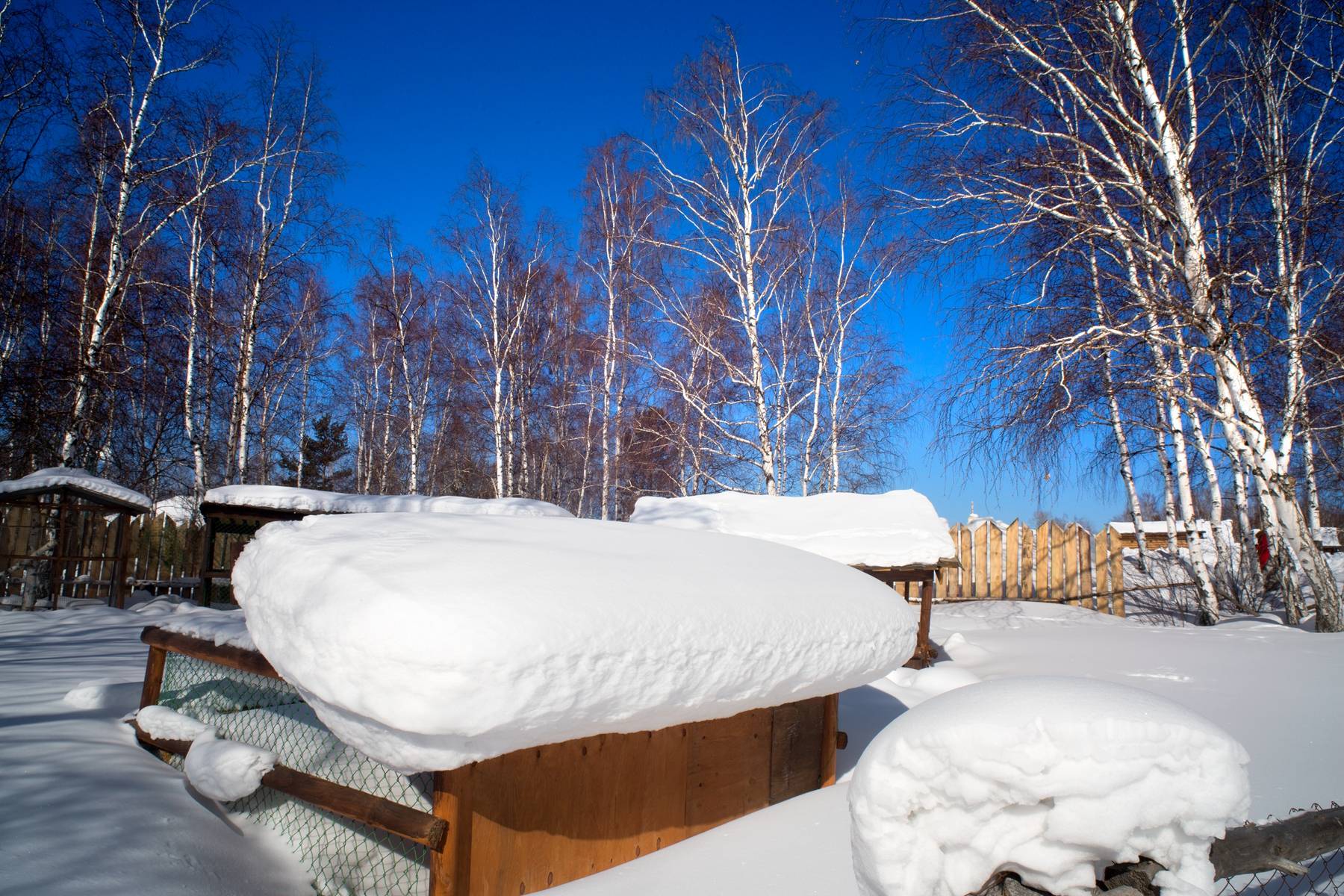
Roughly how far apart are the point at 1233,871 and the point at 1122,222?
7.81 metres

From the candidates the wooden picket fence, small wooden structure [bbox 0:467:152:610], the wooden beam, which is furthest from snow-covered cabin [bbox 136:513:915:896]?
the wooden picket fence

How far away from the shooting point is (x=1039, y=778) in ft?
4.59

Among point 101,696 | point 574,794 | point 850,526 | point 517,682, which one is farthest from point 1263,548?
point 101,696

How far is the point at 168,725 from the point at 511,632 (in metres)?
3.08

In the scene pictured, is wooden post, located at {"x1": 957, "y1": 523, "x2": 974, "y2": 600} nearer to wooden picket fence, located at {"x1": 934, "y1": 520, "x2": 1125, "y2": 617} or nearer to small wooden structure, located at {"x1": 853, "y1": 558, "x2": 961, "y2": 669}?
wooden picket fence, located at {"x1": 934, "y1": 520, "x2": 1125, "y2": 617}

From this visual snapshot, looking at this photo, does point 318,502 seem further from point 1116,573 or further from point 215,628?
point 1116,573

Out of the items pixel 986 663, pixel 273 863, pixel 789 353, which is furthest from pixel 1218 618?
pixel 273 863

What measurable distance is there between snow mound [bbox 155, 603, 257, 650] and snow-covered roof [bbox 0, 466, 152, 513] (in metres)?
7.33

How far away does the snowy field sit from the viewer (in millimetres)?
2771

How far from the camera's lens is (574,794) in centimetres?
292

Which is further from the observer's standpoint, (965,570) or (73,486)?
(965,570)

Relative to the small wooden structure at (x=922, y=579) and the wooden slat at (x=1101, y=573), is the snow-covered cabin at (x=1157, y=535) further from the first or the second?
the small wooden structure at (x=922, y=579)

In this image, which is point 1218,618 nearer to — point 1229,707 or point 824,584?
point 1229,707

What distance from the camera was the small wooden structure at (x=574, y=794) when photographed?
8.32 ft
